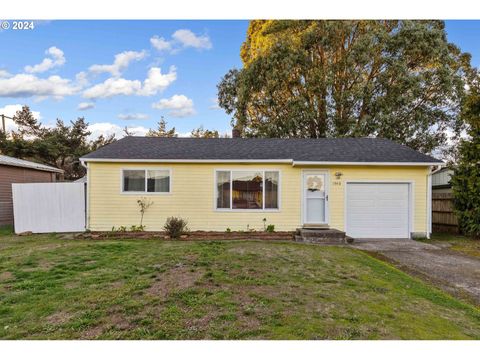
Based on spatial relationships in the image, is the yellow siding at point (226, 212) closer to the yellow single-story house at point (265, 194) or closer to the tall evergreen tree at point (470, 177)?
the yellow single-story house at point (265, 194)

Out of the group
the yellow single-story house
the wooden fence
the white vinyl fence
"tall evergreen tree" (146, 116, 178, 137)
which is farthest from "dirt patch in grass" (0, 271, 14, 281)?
"tall evergreen tree" (146, 116, 178, 137)

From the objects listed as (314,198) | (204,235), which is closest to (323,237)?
(314,198)

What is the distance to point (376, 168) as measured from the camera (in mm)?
10164

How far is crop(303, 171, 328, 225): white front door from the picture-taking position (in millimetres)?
10208

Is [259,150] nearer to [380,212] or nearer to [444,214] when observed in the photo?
[380,212]

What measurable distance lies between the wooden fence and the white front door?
546 centimetres

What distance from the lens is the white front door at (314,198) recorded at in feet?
33.5

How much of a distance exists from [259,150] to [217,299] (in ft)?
25.4

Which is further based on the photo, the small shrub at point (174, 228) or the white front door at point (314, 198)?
the white front door at point (314, 198)

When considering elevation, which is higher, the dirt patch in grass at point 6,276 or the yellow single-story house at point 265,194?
the yellow single-story house at point 265,194

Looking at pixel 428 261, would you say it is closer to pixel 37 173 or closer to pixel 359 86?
pixel 359 86

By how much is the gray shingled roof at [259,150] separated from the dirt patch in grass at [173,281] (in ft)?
17.8

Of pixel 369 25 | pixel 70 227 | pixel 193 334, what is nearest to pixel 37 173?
pixel 70 227

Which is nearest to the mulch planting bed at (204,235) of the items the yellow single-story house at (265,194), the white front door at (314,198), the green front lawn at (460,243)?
the yellow single-story house at (265,194)
